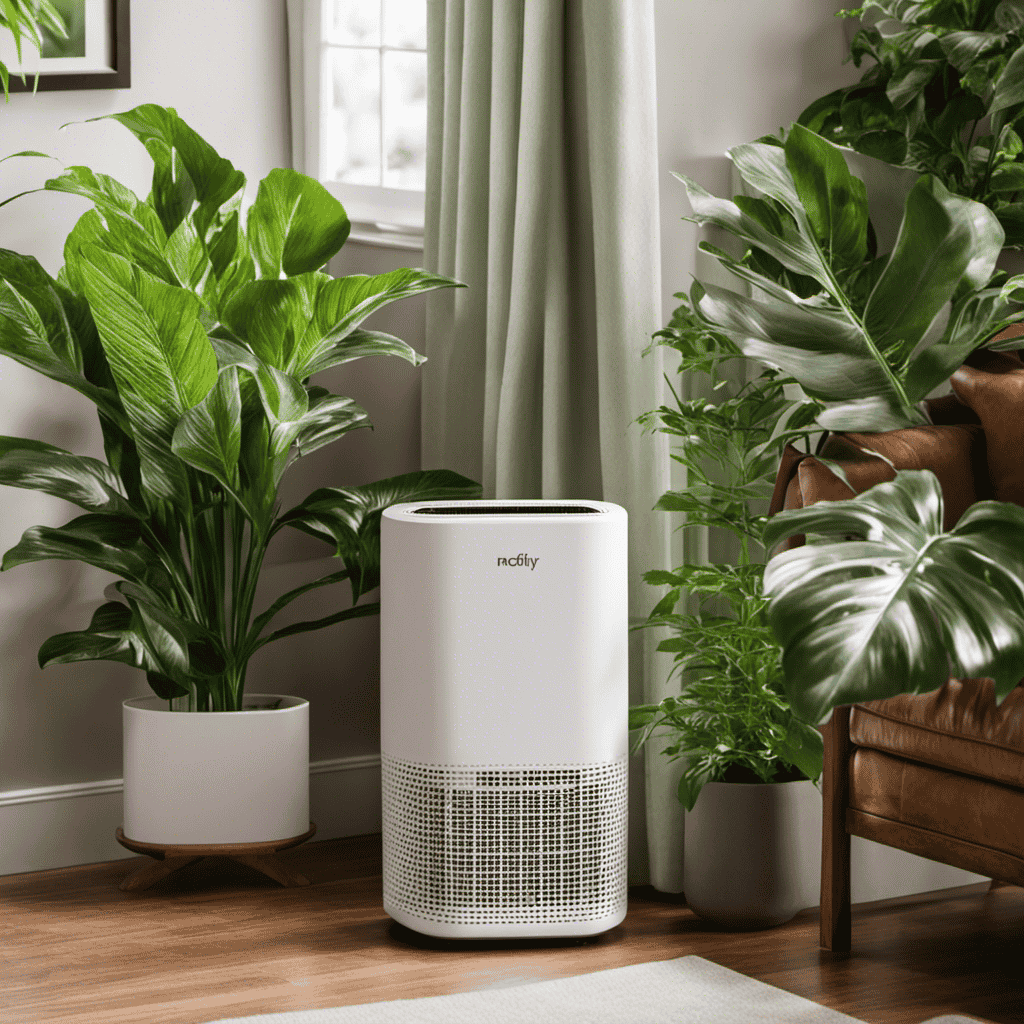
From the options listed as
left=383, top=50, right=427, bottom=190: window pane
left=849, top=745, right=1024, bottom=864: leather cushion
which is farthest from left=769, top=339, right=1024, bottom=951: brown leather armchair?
left=383, top=50, right=427, bottom=190: window pane

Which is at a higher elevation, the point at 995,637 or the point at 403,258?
the point at 403,258

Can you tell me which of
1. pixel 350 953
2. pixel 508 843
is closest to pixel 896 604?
pixel 508 843

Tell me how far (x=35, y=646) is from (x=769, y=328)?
1557 millimetres

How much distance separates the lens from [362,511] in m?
2.68

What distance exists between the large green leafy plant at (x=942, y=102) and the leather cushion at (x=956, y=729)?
98 cm

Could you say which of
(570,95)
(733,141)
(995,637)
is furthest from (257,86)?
(995,637)

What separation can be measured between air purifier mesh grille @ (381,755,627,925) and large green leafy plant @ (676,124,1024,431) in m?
0.71

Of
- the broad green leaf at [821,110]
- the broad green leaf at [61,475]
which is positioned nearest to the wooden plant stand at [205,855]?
the broad green leaf at [61,475]

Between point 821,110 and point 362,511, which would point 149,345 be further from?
point 821,110

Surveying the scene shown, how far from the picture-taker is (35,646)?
2814 millimetres

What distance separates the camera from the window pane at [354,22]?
310 cm

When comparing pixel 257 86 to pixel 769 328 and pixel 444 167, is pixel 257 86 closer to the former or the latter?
pixel 444 167

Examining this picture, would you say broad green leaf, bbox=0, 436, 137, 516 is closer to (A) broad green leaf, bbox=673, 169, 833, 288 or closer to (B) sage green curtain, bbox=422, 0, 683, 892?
(B) sage green curtain, bbox=422, 0, 683, 892

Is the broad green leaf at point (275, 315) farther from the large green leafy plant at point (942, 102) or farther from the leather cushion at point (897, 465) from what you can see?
the large green leafy plant at point (942, 102)
